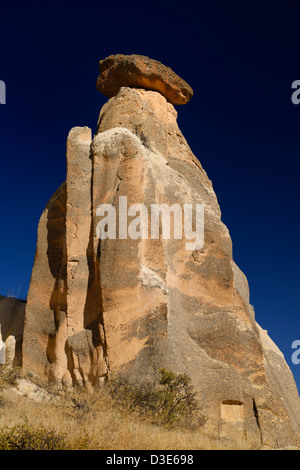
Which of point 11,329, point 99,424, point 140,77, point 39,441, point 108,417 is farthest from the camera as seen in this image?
point 140,77

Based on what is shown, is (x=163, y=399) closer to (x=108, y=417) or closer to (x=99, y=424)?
(x=108, y=417)

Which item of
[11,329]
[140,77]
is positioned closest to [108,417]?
[11,329]

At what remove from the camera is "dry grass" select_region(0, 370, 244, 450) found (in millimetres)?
6705

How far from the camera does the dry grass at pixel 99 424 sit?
6705mm

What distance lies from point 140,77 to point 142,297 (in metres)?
7.39

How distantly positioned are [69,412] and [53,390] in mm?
2194

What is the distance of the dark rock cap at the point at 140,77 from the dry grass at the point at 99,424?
9254 mm

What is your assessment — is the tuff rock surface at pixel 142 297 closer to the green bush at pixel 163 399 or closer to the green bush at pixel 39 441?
the green bush at pixel 163 399

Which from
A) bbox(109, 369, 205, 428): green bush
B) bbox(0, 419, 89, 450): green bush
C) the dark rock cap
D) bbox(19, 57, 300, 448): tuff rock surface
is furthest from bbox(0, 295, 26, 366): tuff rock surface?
the dark rock cap

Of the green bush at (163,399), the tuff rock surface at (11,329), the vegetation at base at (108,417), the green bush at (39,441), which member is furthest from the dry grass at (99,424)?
the tuff rock surface at (11,329)

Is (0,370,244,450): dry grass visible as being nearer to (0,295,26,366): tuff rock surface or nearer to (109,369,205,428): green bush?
(109,369,205,428): green bush

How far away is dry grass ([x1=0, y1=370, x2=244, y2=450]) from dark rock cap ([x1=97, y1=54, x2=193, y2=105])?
9.25 meters

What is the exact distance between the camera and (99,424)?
281 inches

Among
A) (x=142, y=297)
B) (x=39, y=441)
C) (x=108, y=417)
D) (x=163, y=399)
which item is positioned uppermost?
(x=142, y=297)
